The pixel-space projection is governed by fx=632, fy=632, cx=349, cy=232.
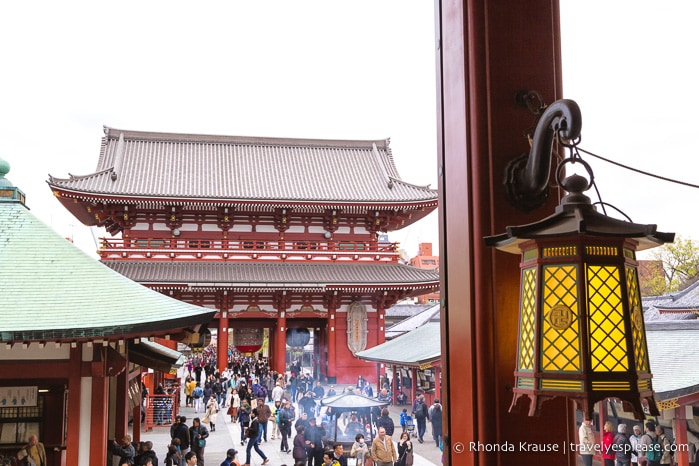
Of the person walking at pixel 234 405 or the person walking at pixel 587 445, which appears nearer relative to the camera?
the person walking at pixel 587 445

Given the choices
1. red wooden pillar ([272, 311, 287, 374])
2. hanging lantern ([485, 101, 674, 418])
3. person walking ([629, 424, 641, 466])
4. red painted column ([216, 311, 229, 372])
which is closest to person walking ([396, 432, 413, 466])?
person walking ([629, 424, 641, 466])

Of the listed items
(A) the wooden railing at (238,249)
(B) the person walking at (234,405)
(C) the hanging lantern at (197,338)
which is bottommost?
(B) the person walking at (234,405)

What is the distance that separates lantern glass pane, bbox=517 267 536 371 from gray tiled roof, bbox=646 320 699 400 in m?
7.17

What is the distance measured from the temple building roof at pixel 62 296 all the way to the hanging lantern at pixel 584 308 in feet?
17.6

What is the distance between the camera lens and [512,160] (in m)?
1.95

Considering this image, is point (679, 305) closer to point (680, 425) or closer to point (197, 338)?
point (680, 425)

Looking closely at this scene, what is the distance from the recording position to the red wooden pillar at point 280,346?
72.3ft

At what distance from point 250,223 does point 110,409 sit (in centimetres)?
1416

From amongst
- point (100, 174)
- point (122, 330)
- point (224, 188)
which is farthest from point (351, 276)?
point (122, 330)

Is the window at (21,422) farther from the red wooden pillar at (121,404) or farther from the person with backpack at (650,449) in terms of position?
the person with backpack at (650,449)

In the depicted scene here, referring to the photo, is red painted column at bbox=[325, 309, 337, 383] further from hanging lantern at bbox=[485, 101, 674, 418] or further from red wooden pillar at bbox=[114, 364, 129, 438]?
hanging lantern at bbox=[485, 101, 674, 418]

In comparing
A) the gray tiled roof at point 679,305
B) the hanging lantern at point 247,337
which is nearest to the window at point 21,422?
the hanging lantern at point 247,337

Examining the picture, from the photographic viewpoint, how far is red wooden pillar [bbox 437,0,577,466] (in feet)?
6.32

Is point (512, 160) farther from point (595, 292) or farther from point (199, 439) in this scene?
point (199, 439)
